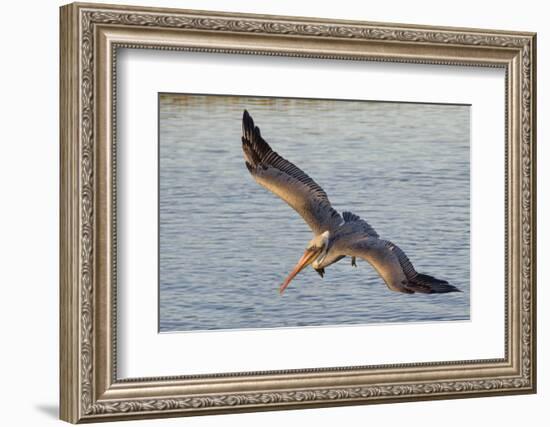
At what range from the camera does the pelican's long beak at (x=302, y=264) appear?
4.03 metres

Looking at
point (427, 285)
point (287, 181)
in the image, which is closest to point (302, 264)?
point (287, 181)

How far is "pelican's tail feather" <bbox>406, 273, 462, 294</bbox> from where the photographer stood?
419 centimetres

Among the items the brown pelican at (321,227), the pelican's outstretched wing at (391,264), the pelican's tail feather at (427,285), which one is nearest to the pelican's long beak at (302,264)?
the brown pelican at (321,227)

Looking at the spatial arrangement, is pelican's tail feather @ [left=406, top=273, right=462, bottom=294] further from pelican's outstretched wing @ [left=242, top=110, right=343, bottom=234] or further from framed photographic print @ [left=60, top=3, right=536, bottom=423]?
pelican's outstretched wing @ [left=242, top=110, right=343, bottom=234]

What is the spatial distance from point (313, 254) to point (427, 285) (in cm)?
35

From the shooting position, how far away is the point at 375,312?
4.14 m

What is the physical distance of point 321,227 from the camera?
13.4 ft

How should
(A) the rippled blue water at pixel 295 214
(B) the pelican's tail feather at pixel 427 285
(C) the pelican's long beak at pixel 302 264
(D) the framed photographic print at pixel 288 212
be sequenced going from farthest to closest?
(B) the pelican's tail feather at pixel 427 285 < (C) the pelican's long beak at pixel 302 264 < (A) the rippled blue water at pixel 295 214 < (D) the framed photographic print at pixel 288 212

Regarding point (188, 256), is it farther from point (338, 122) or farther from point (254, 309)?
point (338, 122)

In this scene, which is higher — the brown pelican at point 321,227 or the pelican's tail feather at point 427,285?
the brown pelican at point 321,227

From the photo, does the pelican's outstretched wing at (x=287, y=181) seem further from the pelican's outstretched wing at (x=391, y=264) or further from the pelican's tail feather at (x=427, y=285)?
the pelican's tail feather at (x=427, y=285)

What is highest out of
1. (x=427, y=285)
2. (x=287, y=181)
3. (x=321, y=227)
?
(x=287, y=181)

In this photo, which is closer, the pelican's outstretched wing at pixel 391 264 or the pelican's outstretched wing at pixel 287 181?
the pelican's outstretched wing at pixel 287 181

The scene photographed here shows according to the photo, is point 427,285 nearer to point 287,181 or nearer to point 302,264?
point 302,264
